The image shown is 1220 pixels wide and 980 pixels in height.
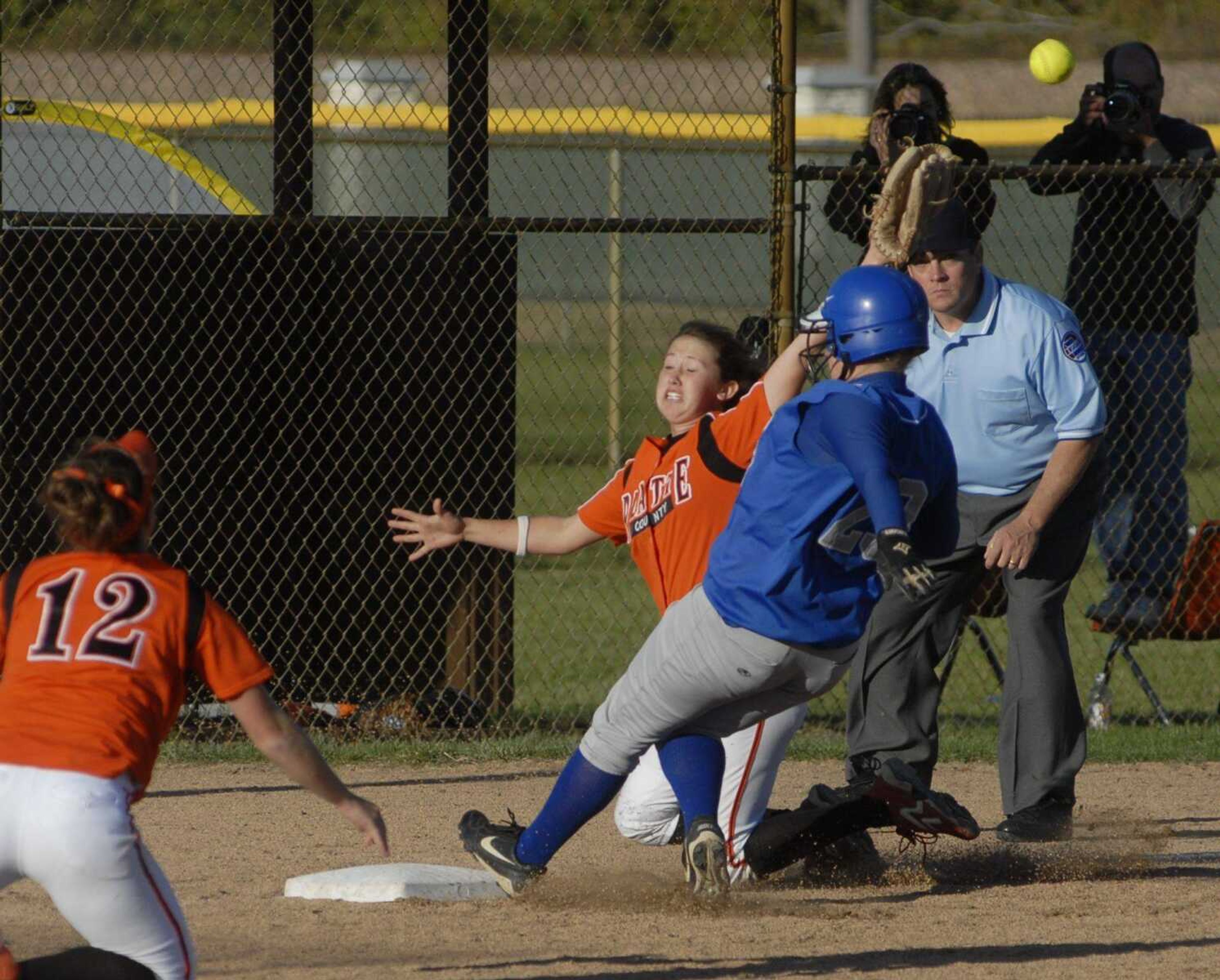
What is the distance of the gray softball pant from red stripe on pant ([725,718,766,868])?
0.97 feet

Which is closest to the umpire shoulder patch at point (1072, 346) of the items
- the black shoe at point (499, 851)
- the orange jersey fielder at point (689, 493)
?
the orange jersey fielder at point (689, 493)

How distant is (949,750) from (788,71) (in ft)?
8.08

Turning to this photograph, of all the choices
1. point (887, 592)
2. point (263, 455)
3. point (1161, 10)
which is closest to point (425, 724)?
point (263, 455)

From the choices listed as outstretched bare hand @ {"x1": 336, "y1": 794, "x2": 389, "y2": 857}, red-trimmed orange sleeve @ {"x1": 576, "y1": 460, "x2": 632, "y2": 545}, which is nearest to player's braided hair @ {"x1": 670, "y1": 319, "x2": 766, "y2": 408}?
red-trimmed orange sleeve @ {"x1": 576, "y1": 460, "x2": 632, "y2": 545}

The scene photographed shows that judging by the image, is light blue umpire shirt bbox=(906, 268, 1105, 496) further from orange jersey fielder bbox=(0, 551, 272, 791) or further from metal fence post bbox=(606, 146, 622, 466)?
metal fence post bbox=(606, 146, 622, 466)

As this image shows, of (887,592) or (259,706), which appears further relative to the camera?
(887,592)

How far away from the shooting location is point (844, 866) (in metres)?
4.91

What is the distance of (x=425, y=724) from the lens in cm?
694

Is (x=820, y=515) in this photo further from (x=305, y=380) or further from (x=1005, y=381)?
(x=305, y=380)

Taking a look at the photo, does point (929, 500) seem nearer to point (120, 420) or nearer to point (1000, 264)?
point (120, 420)

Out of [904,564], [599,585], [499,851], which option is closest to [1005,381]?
[904,564]

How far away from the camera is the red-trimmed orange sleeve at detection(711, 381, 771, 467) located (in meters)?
4.52

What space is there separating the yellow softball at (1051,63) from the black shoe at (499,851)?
4757 millimetres

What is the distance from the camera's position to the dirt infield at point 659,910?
400 cm
